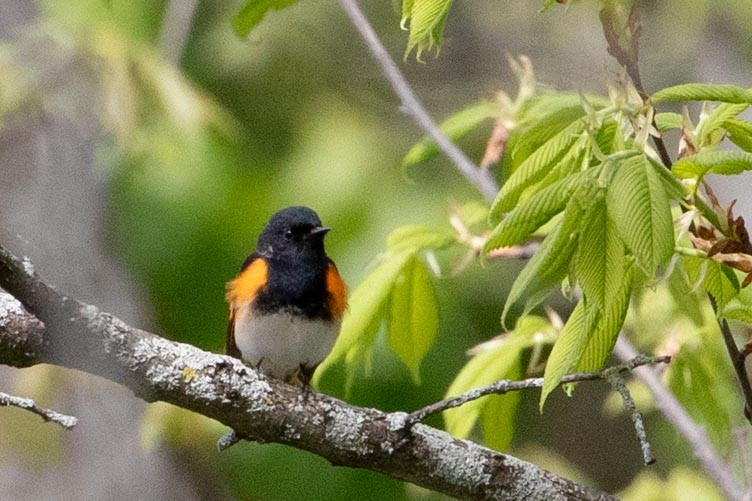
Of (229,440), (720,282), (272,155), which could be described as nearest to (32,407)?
(229,440)

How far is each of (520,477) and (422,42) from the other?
3.00 ft

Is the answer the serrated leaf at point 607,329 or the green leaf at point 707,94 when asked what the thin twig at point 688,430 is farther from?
the green leaf at point 707,94

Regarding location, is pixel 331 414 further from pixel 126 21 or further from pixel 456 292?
pixel 456 292

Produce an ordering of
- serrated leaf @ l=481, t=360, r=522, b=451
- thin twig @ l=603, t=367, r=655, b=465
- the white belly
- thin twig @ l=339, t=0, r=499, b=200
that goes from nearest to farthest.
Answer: thin twig @ l=603, t=367, r=655, b=465, serrated leaf @ l=481, t=360, r=522, b=451, thin twig @ l=339, t=0, r=499, b=200, the white belly

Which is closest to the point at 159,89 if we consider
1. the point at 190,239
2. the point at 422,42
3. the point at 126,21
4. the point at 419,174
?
the point at 126,21

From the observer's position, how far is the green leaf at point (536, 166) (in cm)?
183

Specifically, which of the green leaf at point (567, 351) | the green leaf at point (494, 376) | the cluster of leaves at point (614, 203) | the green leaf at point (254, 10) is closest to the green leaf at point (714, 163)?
the cluster of leaves at point (614, 203)

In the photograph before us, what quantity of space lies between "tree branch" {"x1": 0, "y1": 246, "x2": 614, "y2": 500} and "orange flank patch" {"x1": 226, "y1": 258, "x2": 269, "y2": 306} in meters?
→ 1.38

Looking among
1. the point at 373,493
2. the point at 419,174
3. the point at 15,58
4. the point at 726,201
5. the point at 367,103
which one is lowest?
the point at 373,493

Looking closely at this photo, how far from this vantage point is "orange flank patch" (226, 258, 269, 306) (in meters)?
3.56

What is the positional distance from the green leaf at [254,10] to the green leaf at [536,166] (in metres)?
0.63

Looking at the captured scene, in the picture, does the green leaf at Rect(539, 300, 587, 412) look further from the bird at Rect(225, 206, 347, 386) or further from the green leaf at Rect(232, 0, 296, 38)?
the bird at Rect(225, 206, 347, 386)

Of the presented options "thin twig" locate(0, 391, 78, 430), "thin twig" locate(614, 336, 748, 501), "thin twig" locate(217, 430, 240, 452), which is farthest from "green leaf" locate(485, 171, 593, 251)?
"thin twig" locate(614, 336, 748, 501)

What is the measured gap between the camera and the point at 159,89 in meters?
4.49
